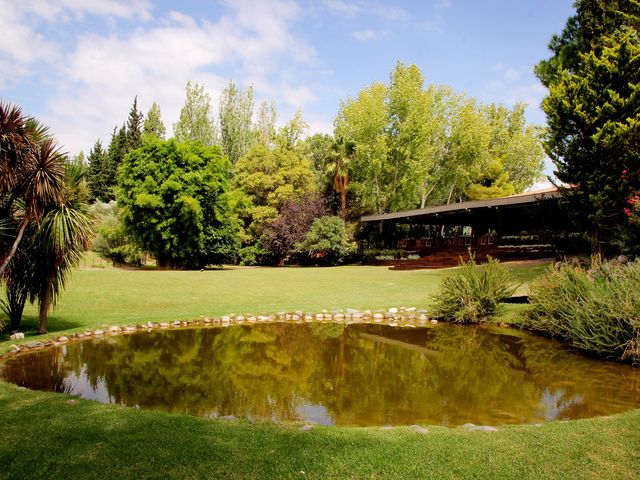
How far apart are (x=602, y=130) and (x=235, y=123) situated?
125ft

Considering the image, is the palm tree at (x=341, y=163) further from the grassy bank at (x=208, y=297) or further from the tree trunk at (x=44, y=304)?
the tree trunk at (x=44, y=304)

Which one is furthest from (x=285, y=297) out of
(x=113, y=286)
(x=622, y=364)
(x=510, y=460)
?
(x=510, y=460)

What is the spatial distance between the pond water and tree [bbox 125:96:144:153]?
45.3 meters

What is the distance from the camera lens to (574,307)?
9.21 meters

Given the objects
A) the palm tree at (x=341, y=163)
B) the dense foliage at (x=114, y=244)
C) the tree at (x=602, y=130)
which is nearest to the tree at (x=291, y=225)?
the palm tree at (x=341, y=163)

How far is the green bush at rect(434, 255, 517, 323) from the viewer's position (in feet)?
38.6

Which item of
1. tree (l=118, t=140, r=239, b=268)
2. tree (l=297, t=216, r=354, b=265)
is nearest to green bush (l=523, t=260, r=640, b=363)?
tree (l=297, t=216, r=354, b=265)

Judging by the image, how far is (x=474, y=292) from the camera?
1198 cm

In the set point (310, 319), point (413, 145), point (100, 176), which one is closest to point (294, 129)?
point (413, 145)

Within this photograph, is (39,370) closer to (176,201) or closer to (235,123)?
(176,201)

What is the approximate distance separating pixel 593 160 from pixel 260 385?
13848 millimetres

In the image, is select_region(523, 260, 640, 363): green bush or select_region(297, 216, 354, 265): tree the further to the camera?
select_region(297, 216, 354, 265): tree

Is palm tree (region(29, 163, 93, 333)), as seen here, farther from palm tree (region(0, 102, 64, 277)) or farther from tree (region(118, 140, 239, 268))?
tree (region(118, 140, 239, 268))

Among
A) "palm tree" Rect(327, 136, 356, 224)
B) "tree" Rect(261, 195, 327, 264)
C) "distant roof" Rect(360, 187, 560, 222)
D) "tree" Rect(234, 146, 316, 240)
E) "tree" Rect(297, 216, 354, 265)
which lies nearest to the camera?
"distant roof" Rect(360, 187, 560, 222)
